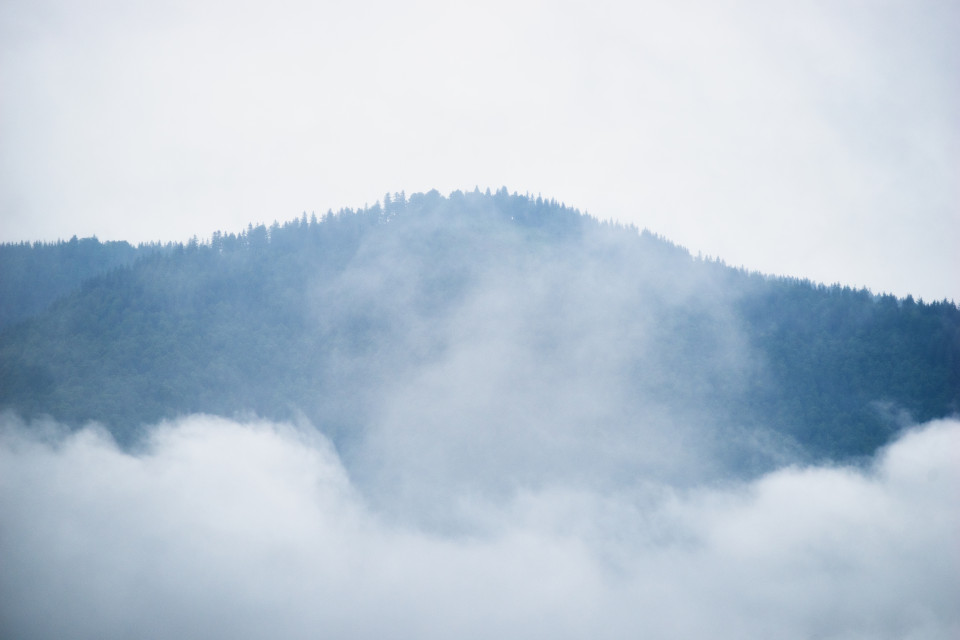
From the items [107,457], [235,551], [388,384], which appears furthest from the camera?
[388,384]

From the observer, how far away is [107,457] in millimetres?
154125

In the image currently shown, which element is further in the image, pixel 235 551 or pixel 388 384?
pixel 388 384

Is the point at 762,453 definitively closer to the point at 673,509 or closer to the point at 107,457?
the point at 673,509

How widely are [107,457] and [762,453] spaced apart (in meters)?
128

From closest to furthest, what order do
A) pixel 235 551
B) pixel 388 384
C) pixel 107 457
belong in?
1. pixel 107 457
2. pixel 235 551
3. pixel 388 384

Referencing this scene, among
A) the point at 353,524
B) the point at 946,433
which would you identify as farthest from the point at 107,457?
the point at 946,433

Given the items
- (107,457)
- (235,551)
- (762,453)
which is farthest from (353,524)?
(762,453)

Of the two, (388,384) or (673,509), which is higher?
(388,384)

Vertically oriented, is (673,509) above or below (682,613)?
above

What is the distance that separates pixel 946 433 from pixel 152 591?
161 meters

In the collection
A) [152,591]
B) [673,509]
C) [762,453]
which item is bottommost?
[152,591]

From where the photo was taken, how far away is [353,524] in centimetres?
17538

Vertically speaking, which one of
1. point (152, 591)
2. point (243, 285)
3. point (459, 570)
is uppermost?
point (243, 285)

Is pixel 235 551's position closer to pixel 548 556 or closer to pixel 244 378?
pixel 244 378
